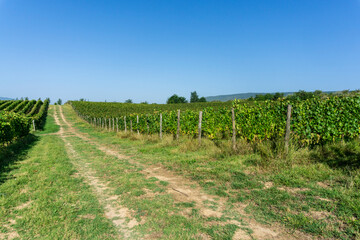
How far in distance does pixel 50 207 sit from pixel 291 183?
5208mm

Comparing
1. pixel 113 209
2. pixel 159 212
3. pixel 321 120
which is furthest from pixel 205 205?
pixel 321 120

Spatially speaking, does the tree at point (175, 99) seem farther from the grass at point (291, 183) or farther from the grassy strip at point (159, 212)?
the grassy strip at point (159, 212)

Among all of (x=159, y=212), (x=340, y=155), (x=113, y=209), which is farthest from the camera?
(x=340, y=155)

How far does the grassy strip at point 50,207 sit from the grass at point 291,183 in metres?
2.06

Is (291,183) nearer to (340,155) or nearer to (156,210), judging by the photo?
(340,155)

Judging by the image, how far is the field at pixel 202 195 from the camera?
124 inches

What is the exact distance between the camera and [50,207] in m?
4.03

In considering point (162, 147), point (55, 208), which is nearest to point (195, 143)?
point (162, 147)

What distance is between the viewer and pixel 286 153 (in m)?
5.90

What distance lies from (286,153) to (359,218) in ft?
9.54

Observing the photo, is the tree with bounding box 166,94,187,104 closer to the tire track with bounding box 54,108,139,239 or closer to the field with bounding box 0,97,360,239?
the field with bounding box 0,97,360,239

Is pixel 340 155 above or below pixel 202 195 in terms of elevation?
above

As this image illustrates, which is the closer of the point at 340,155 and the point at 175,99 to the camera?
the point at 340,155

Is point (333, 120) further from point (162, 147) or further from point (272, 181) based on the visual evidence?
point (162, 147)
